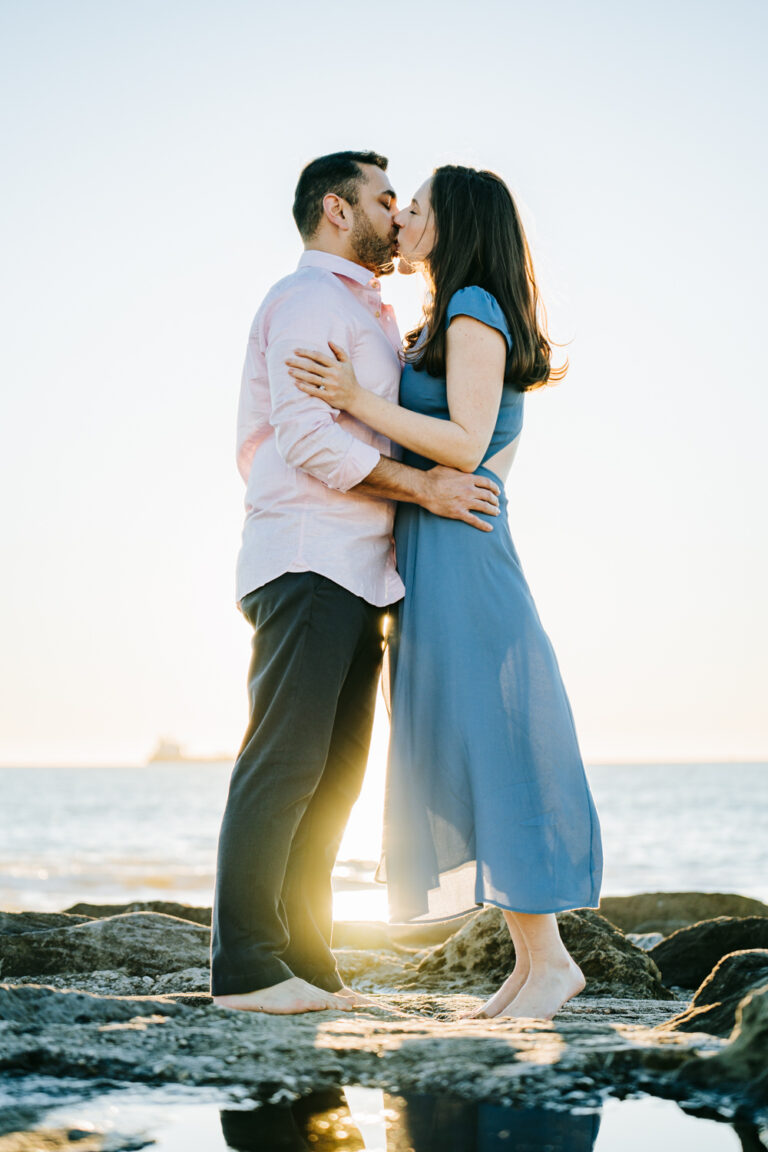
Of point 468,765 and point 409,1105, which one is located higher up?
point 468,765

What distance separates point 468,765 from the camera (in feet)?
10.1

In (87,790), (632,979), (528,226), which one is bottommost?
(87,790)

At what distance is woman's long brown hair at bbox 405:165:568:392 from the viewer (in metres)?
3.28

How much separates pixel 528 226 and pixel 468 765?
1.68 m

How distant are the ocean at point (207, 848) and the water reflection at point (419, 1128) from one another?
1.69 metres

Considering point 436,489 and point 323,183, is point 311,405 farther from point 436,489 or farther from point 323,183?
point 323,183

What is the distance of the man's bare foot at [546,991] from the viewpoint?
2926mm

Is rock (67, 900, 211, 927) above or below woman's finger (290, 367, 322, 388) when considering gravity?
below

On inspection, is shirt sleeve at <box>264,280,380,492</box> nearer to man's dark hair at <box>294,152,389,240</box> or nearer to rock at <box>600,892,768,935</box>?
man's dark hair at <box>294,152,389,240</box>

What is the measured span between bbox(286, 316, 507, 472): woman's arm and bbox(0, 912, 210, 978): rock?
2.59 metres

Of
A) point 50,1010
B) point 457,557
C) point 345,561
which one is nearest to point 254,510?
point 345,561

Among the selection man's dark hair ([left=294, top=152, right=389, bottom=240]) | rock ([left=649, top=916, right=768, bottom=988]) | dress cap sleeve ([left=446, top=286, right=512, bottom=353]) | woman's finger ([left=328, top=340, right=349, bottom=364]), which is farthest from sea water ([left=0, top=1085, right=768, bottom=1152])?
rock ([left=649, top=916, right=768, bottom=988])

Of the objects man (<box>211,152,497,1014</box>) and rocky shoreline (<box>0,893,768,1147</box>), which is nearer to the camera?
rocky shoreline (<box>0,893,768,1147</box>)

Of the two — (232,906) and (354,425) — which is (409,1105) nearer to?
(232,906)
